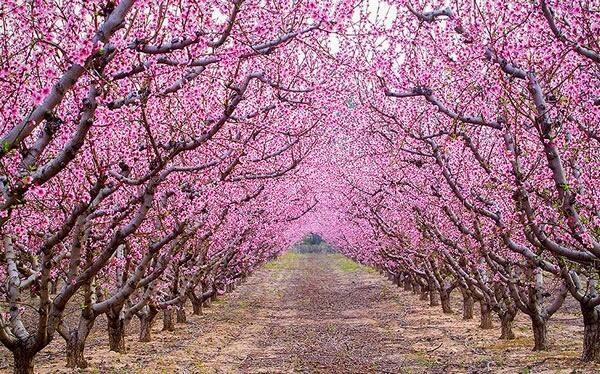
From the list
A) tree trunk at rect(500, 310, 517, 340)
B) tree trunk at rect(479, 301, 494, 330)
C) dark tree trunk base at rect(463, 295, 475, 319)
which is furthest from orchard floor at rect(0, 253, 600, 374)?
dark tree trunk base at rect(463, 295, 475, 319)

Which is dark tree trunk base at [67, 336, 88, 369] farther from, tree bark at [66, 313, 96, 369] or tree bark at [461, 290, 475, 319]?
tree bark at [461, 290, 475, 319]

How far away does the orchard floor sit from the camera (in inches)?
600

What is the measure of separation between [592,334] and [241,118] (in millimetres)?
8255

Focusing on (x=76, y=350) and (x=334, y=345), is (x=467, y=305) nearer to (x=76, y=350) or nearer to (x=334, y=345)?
(x=334, y=345)

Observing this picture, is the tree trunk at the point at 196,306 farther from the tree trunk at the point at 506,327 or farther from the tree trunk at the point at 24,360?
the tree trunk at the point at 24,360

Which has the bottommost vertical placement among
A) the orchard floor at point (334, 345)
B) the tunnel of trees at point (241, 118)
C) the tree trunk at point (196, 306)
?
the orchard floor at point (334, 345)

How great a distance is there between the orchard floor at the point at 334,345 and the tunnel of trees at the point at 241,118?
97 centimetres

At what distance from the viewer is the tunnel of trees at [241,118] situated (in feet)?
25.8

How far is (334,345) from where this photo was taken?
19.5m

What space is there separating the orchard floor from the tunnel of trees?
970 millimetres

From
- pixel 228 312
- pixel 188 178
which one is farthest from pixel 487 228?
pixel 228 312

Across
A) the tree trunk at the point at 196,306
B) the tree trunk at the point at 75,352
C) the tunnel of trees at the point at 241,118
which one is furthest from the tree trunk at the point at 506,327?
the tree trunk at the point at 196,306

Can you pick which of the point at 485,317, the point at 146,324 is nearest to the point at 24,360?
the point at 146,324

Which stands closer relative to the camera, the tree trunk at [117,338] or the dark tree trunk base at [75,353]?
the dark tree trunk base at [75,353]
